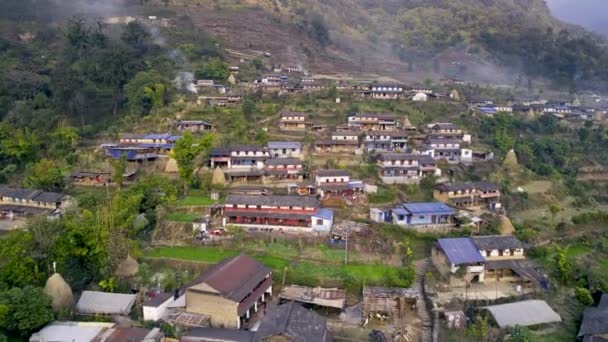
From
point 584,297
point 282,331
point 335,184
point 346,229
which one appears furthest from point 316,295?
point 584,297

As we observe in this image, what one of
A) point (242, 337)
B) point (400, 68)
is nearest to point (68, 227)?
point (242, 337)

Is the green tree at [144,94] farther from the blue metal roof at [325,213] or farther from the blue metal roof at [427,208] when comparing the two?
the blue metal roof at [427,208]

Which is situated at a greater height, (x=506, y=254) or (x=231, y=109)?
(x=231, y=109)

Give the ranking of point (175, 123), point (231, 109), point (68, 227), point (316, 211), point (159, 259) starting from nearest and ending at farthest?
1. point (68, 227)
2. point (159, 259)
3. point (316, 211)
4. point (175, 123)
5. point (231, 109)

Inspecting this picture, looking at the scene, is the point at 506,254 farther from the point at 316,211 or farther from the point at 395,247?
the point at 316,211

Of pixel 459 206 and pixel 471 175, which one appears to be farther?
pixel 471 175

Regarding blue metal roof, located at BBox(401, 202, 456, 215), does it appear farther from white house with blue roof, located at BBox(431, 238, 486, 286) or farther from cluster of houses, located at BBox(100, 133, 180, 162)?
cluster of houses, located at BBox(100, 133, 180, 162)

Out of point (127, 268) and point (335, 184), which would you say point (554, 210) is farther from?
point (127, 268)

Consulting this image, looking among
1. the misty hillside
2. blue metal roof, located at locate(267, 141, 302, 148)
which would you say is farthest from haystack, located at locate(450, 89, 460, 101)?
blue metal roof, located at locate(267, 141, 302, 148)
